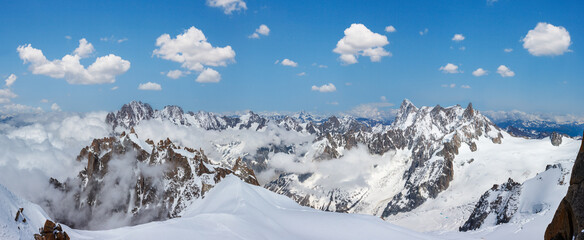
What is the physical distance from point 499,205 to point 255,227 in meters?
137

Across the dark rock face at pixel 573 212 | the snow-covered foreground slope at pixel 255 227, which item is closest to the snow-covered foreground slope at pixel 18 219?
the snow-covered foreground slope at pixel 255 227

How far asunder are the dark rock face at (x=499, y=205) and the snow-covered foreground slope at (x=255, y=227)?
100550 millimetres

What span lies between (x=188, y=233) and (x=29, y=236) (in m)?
12.7

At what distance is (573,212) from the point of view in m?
22.4

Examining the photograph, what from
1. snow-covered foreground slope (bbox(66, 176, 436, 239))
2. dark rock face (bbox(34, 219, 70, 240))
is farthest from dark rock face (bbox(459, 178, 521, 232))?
dark rock face (bbox(34, 219, 70, 240))

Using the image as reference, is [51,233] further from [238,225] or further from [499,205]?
[499,205]

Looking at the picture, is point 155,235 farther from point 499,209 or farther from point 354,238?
point 499,209

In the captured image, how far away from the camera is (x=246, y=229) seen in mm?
39562

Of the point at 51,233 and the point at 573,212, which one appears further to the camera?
the point at 51,233

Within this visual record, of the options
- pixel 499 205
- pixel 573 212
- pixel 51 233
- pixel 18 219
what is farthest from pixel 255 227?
pixel 499 205

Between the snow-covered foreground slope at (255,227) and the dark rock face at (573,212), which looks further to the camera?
the snow-covered foreground slope at (255,227)

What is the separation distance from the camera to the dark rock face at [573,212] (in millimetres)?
21656

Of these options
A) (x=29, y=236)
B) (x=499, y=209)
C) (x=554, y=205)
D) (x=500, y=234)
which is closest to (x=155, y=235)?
(x=29, y=236)

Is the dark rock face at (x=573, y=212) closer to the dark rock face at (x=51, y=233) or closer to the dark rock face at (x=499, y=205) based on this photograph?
the dark rock face at (x=51, y=233)
